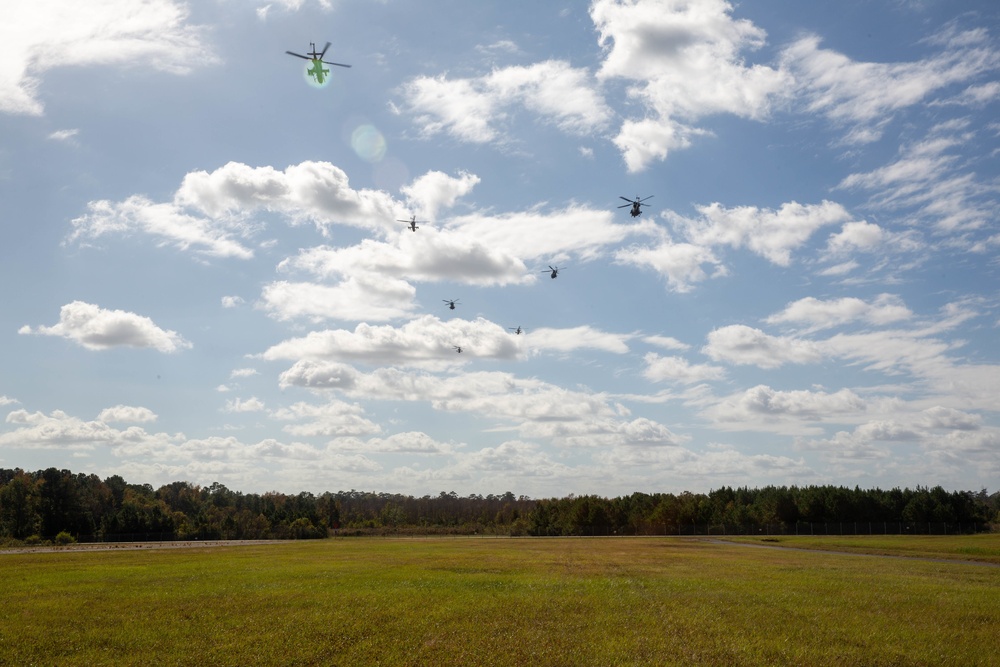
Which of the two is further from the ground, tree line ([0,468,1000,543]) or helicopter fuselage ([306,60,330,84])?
helicopter fuselage ([306,60,330,84])

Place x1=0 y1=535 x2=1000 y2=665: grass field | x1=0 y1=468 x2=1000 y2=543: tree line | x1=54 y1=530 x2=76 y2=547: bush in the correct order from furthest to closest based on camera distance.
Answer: x1=0 y1=468 x2=1000 y2=543: tree line < x1=54 y1=530 x2=76 y2=547: bush < x1=0 y1=535 x2=1000 y2=665: grass field

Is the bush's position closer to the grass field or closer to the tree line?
the tree line

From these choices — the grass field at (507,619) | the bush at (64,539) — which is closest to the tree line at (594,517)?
the bush at (64,539)

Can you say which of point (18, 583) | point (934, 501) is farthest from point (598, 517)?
point (18, 583)

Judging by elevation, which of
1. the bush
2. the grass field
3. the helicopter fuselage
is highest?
the helicopter fuselage

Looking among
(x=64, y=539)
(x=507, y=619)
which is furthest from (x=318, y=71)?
(x=64, y=539)

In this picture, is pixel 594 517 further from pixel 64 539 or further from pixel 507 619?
pixel 507 619

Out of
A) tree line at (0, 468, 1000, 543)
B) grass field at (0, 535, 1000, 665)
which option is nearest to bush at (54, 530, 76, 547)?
tree line at (0, 468, 1000, 543)

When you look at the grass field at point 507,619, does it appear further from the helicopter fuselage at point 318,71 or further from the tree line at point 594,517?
the tree line at point 594,517

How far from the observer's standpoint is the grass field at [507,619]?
855 inches

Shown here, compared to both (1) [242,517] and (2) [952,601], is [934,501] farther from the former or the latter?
(1) [242,517]

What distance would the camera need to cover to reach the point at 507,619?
27109 mm

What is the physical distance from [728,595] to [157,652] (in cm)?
2357

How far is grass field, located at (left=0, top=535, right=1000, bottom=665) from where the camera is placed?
21.7 metres
